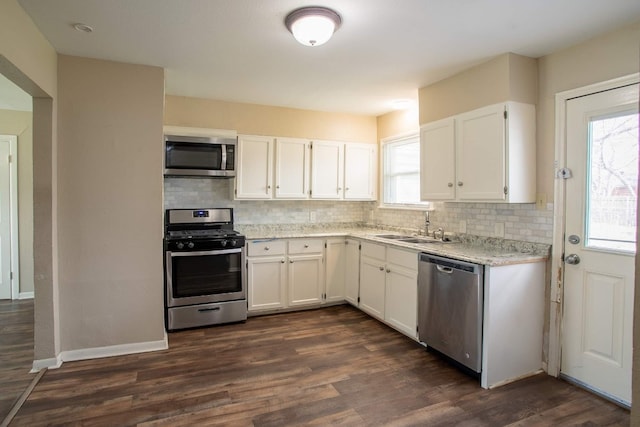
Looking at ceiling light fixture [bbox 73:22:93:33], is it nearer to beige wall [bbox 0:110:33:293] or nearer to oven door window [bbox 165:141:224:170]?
oven door window [bbox 165:141:224:170]

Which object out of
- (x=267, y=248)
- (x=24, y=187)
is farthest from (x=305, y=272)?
(x=24, y=187)

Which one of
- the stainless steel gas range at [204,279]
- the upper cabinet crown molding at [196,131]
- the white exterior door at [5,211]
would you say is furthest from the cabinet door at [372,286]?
the white exterior door at [5,211]

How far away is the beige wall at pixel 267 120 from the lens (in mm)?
4039

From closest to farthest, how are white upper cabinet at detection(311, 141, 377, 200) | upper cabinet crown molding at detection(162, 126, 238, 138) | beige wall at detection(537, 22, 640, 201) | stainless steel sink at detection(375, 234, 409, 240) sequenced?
beige wall at detection(537, 22, 640, 201) → upper cabinet crown molding at detection(162, 126, 238, 138) → stainless steel sink at detection(375, 234, 409, 240) → white upper cabinet at detection(311, 141, 377, 200)

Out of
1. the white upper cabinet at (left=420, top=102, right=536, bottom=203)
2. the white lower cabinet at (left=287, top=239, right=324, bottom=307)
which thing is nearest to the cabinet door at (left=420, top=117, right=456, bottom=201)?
the white upper cabinet at (left=420, top=102, right=536, bottom=203)

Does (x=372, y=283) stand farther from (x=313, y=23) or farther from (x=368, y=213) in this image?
(x=313, y=23)

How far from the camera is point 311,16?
2160 millimetres

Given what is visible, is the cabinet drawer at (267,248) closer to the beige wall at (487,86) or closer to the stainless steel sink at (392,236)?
the stainless steel sink at (392,236)

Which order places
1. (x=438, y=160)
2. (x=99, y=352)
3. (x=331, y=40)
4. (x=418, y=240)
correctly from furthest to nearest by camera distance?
(x=418, y=240) → (x=438, y=160) → (x=99, y=352) → (x=331, y=40)

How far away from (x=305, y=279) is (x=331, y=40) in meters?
2.55

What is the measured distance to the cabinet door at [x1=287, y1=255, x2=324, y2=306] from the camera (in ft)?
13.4

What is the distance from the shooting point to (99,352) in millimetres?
2977

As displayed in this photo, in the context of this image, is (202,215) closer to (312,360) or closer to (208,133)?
(208,133)

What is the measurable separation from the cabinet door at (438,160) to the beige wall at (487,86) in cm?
12
